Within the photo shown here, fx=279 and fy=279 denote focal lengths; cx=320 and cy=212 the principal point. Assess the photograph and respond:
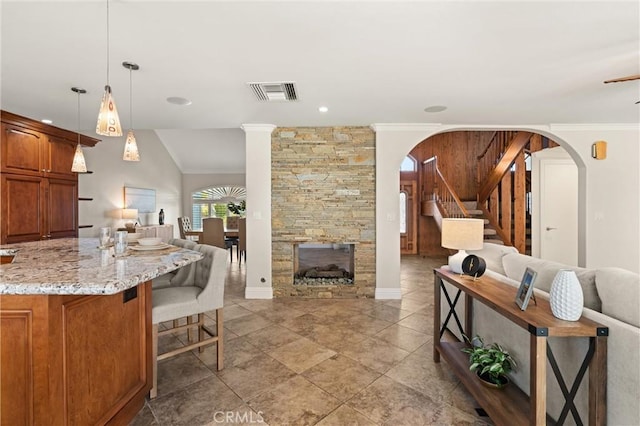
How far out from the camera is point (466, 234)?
2.34 meters

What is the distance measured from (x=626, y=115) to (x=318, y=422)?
5.16 meters

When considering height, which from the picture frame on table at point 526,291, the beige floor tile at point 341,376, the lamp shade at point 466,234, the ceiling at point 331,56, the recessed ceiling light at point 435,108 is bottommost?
the beige floor tile at point 341,376

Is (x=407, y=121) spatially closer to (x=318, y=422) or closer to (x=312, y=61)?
(x=312, y=61)

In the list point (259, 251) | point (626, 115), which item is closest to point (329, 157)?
point (259, 251)

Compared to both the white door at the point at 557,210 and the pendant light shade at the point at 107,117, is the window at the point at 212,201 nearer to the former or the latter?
the pendant light shade at the point at 107,117

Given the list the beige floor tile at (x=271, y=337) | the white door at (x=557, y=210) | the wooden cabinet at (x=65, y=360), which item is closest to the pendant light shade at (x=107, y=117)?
the wooden cabinet at (x=65, y=360)

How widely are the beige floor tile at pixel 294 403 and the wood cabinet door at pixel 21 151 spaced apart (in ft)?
13.0

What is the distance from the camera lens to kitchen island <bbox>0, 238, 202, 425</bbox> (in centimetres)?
120

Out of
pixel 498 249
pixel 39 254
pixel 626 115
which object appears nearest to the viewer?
pixel 39 254

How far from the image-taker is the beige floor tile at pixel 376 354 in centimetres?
232

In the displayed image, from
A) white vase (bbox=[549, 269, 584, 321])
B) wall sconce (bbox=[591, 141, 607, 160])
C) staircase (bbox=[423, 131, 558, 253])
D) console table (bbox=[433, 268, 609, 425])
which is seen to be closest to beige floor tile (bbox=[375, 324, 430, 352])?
console table (bbox=[433, 268, 609, 425])

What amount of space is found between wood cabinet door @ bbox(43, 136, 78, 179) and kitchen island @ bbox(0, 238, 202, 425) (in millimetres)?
2886

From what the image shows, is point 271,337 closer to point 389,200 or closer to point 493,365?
point 493,365

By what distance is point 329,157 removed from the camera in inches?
162
